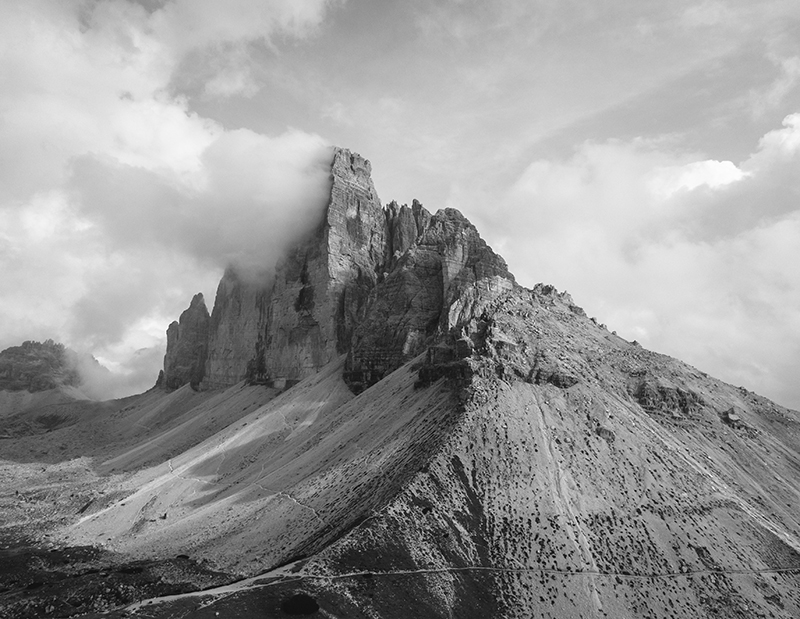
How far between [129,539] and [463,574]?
5120cm

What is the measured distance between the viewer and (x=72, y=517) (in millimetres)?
88812

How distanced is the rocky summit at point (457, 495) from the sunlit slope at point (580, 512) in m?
0.21

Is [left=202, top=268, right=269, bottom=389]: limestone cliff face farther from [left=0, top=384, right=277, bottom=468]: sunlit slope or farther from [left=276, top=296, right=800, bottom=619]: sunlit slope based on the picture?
[left=276, top=296, right=800, bottom=619]: sunlit slope

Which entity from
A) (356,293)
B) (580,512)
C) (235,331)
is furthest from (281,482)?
(235,331)

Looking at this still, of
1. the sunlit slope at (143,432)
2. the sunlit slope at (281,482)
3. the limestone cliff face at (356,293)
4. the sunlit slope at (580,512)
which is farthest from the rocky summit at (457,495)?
the sunlit slope at (143,432)

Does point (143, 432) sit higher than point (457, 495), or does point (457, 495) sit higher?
point (143, 432)

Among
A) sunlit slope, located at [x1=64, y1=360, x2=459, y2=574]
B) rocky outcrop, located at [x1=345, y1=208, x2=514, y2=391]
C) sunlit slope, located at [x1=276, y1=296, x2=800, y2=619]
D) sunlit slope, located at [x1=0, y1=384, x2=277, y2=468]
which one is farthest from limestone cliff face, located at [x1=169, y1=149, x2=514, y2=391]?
sunlit slope, located at [x1=276, y1=296, x2=800, y2=619]

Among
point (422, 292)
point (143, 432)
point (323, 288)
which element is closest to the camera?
point (422, 292)

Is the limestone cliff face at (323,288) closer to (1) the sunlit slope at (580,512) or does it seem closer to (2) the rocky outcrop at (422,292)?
(2) the rocky outcrop at (422,292)

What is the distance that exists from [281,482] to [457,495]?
33163mm

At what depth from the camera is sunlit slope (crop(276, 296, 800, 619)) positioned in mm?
48156

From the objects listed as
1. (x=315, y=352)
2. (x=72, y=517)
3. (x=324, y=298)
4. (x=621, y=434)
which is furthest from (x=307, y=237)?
(x=621, y=434)

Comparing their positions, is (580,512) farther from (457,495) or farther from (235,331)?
(235,331)

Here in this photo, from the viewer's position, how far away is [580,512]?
56000mm
